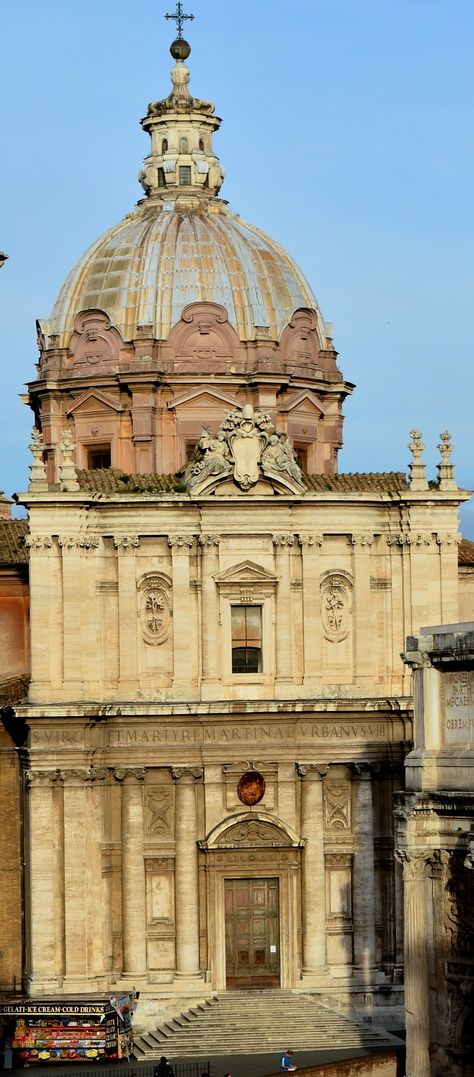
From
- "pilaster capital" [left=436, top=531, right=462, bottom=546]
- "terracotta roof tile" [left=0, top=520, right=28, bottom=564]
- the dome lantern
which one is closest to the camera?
"pilaster capital" [left=436, top=531, right=462, bottom=546]

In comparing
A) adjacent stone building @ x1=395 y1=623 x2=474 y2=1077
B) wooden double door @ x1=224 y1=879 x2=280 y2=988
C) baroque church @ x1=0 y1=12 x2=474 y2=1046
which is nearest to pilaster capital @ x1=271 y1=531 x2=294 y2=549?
baroque church @ x1=0 y1=12 x2=474 y2=1046

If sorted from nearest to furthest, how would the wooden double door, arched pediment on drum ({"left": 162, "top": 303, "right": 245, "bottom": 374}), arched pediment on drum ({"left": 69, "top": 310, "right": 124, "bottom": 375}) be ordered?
the wooden double door < arched pediment on drum ({"left": 162, "top": 303, "right": 245, "bottom": 374}) < arched pediment on drum ({"left": 69, "top": 310, "right": 124, "bottom": 375})

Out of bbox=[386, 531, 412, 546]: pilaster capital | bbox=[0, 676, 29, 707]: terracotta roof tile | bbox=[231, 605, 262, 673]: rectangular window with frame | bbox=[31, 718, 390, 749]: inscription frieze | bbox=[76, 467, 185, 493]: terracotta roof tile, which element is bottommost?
bbox=[31, 718, 390, 749]: inscription frieze

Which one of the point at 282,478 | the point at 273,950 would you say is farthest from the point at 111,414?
the point at 273,950

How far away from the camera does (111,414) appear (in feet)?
254

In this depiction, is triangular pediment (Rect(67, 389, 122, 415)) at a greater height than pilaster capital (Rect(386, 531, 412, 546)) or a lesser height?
greater

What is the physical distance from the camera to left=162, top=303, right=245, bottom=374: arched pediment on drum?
253 ft

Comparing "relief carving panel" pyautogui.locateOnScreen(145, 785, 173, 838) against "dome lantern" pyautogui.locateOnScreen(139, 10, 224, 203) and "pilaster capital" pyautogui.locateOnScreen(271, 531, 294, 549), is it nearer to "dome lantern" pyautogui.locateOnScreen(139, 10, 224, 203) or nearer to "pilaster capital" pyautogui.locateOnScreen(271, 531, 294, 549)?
"pilaster capital" pyautogui.locateOnScreen(271, 531, 294, 549)

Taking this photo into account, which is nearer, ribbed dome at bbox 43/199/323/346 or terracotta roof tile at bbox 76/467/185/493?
terracotta roof tile at bbox 76/467/185/493

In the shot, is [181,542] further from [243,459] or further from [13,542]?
[13,542]

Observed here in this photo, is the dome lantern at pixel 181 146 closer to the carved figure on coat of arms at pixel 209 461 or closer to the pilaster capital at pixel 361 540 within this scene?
the carved figure on coat of arms at pixel 209 461

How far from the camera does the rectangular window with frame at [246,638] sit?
7150 centimetres

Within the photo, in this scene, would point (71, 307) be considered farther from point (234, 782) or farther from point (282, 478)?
point (234, 782)

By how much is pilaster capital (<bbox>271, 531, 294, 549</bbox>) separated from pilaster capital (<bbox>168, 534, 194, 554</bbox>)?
2094 millimetres
